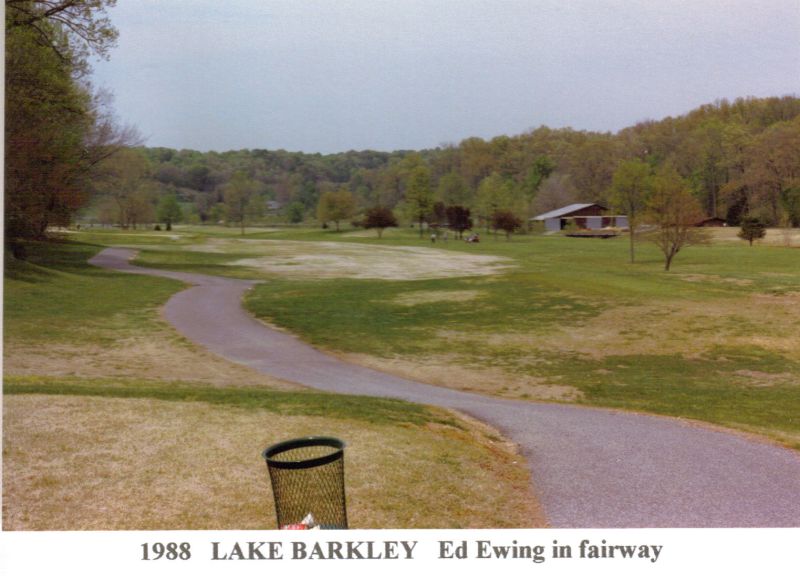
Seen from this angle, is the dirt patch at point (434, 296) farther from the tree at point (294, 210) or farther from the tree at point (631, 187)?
the tree at point (294, 210)

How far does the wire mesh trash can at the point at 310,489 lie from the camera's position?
441 cm

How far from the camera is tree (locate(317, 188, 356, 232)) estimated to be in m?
21.4

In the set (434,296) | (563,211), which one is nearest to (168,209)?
(434,296)

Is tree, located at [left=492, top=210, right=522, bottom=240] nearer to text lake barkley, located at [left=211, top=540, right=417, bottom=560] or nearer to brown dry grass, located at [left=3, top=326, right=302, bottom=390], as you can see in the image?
brown dry grass, located at [left=3, top=326, right=302, bottom=390]

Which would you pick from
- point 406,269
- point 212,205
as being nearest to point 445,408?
point 212,205

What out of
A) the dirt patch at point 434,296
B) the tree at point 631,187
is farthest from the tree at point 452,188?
the tree at point 631,187

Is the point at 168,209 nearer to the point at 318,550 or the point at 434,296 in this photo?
the point at 434,296

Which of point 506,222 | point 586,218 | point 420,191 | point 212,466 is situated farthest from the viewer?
point 506,222

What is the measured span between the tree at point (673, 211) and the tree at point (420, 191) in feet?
18.3

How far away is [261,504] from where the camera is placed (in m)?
4.90

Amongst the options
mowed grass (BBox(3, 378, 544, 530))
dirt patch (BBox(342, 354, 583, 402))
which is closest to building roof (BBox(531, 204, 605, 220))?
dirt patch (BBox(342, 354, 583, 402))

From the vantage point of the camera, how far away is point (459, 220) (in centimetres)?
3800

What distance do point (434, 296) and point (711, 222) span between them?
6854mm

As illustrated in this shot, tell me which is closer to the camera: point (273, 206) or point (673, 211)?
point (673, 211)
